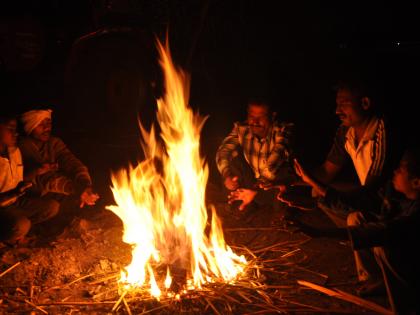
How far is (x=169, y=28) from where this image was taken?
385 inches

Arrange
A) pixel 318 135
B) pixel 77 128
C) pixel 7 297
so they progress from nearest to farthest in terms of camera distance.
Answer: pixel 7 297 < pixel 318 135 < pixel 77 128

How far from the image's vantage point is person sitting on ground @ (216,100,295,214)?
6.44 m

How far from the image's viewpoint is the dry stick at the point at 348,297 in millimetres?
4107

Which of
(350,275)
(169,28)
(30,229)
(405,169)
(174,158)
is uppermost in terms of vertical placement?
(169,28)

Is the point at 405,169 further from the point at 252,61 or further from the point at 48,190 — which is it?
the point at 252,61

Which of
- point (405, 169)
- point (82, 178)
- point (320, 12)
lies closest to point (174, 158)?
point (82, 178)

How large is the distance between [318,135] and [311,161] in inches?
35.4

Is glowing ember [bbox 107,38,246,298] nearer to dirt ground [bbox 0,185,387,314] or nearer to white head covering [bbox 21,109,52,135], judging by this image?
dirt ground [bbox 0,185,387,314]

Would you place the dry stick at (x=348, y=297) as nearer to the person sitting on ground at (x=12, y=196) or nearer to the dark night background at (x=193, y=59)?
the person sitting on ground at (x=12, y=196)

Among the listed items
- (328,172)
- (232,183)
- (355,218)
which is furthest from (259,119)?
(355,218)

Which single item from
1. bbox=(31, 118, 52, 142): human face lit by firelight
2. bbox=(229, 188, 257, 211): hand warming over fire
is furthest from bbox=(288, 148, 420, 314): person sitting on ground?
bbox=(31, 118, 52, 142): human face lit by firelight

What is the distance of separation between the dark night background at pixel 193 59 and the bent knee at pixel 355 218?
4.76 m

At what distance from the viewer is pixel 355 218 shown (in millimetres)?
4449

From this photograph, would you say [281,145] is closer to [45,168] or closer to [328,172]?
[328,172]
